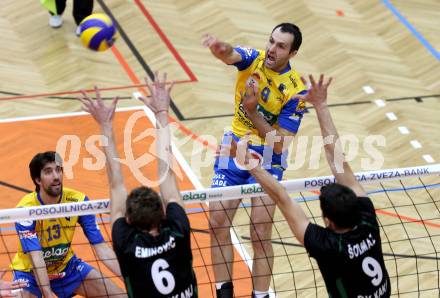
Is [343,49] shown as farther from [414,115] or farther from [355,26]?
[414,115]

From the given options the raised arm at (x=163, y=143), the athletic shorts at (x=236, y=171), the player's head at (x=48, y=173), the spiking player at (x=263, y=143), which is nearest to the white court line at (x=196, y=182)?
the spiking player at (x=263, y=143)

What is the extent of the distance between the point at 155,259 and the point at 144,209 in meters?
0.41

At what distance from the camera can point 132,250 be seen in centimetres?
739

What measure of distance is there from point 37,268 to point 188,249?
218 cm

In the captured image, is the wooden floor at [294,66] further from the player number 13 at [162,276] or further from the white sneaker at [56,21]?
the player number 13 at [162,276]

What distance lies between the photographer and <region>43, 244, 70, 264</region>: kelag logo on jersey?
955 centimetres

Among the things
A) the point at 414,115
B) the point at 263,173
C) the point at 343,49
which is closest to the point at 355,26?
the point at 343,49

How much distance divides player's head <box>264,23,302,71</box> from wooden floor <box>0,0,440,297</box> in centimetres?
280

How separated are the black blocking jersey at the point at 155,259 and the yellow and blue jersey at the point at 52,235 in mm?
2037

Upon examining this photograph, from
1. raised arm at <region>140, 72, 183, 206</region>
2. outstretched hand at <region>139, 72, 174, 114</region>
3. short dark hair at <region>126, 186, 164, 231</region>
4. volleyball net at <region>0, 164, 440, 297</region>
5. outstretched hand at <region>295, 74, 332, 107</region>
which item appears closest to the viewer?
short dark hair at <region>126, 186, 164, 231</region>

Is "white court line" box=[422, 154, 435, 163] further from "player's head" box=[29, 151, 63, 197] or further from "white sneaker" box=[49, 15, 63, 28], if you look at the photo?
"white sneaker" box=[49, 15, 63, 28]

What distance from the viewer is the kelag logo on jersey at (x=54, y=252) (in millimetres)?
9547

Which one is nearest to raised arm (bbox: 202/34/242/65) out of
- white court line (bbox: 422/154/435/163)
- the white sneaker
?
white court line (bbox: 422/154/435/163)

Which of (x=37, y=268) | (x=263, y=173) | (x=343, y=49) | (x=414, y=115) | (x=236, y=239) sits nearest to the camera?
(x=263, y=173)
